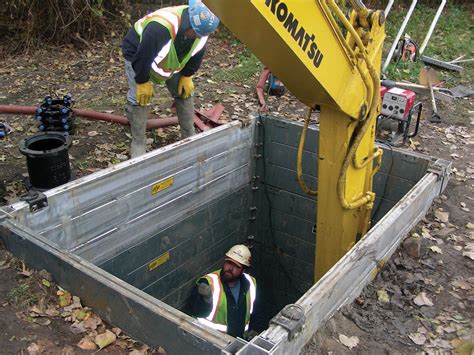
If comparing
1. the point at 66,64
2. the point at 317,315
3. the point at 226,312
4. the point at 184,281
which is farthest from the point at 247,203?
the point at 66,64

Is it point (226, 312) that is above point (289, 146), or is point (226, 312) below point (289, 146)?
below

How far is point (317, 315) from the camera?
10.7 feet

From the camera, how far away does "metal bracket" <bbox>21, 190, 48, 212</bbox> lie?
3854mm

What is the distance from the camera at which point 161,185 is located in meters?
5.16

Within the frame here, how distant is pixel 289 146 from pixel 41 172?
297cm

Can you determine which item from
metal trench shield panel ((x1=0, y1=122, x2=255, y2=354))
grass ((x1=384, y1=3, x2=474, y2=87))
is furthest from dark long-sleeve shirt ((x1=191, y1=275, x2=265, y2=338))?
grass ((x1=384, y1=3, x2=474, y2=87))

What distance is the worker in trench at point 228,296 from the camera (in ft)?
16.8

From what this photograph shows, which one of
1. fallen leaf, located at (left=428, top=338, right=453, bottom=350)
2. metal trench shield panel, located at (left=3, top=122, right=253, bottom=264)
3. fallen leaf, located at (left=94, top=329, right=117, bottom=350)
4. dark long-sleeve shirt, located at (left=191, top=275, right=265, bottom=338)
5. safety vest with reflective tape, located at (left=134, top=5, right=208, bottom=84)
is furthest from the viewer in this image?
safety vest with reflective tape, located at (left=134, top=5, right=208, bottom=84)

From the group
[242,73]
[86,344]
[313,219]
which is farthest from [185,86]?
[242,73]

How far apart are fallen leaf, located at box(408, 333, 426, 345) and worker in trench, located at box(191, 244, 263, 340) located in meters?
1.95

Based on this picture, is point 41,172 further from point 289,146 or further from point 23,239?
point 289,146

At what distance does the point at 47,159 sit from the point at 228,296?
225 cm

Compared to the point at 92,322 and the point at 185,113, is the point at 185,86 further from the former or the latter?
the point at 92,322

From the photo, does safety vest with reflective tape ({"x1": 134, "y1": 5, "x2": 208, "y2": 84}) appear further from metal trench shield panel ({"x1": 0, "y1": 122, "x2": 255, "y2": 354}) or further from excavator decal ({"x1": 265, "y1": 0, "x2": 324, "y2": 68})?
excavator decal ({"x1": 265, "y1": 0, "x2": 324, "y2": 68})
